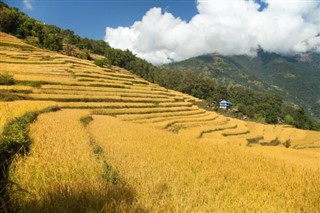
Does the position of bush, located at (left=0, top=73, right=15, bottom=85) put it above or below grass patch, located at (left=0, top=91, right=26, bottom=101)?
above

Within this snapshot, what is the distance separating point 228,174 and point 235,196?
179 cm

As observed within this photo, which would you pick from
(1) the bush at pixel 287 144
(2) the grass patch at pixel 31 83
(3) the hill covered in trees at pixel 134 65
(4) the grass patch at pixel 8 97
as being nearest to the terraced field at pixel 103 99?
(2) the grass patch at pixel 31 83

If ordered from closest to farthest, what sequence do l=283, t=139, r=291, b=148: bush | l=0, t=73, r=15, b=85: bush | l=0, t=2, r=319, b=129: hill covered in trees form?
l=0, t=73, r=15, b=85: bush < l=283, t=139, r=291, b=148: bush < l=0, t=2, r=319, b=129: hill covered in trees

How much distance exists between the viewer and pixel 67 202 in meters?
3.69

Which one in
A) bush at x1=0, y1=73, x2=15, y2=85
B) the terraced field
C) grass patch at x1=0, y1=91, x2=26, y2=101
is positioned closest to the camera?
grass patch at x1=0, y1=91, x2=26, y2=101

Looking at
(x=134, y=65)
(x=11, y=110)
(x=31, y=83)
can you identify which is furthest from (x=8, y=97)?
(x=134, y=65)

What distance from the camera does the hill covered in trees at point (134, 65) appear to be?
71.0 metres

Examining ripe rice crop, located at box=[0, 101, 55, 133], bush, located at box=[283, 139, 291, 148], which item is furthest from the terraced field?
ripe rice crop, located at box=[0, 101, 55, 133]

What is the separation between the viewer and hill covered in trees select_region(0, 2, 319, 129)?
71000 mm

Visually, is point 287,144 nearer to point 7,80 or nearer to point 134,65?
point 7,80

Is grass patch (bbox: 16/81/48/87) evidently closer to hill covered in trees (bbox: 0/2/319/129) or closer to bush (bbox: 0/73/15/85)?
bush (bbox: 0/73/15/85)

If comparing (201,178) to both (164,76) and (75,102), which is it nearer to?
(75,102)

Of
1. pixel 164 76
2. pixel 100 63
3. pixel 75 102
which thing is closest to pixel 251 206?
pixel 75 102

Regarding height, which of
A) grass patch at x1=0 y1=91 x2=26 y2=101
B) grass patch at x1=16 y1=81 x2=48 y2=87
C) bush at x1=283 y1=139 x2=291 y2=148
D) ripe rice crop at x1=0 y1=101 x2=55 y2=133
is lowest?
bush at x1=283 y1=139 x2=291 y2=148
